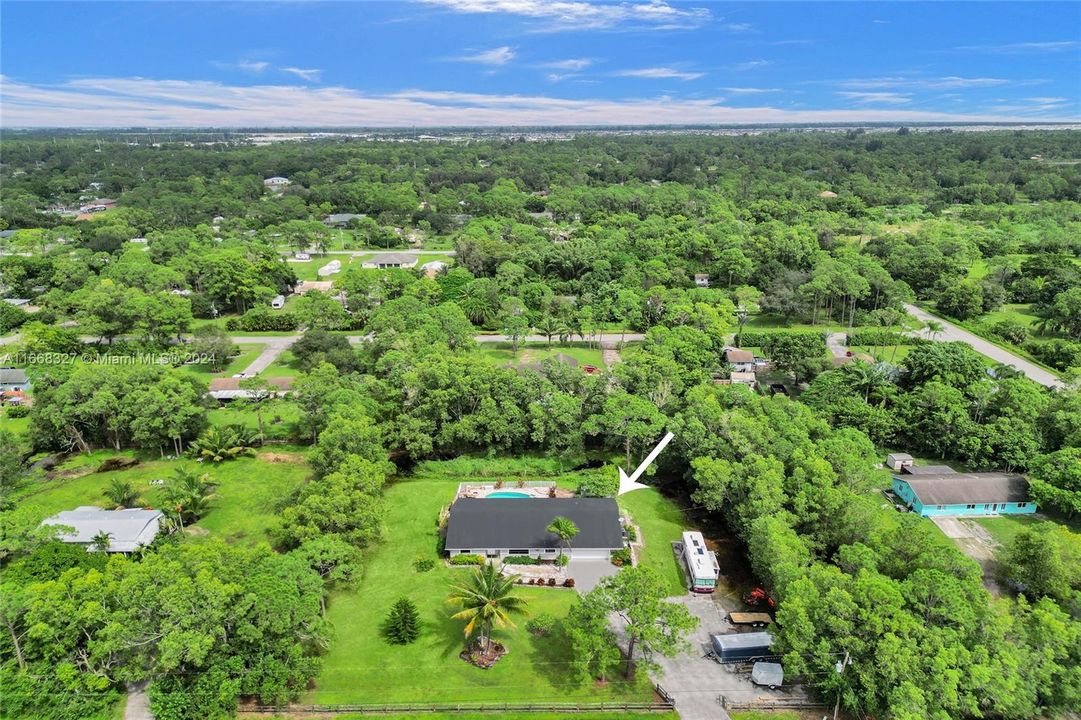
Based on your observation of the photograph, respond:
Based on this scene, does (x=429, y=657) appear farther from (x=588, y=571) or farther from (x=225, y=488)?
(x=225, y=488)

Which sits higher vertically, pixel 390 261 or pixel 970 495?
pixel 390 261

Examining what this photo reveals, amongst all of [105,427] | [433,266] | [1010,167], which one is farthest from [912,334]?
[1010,167]

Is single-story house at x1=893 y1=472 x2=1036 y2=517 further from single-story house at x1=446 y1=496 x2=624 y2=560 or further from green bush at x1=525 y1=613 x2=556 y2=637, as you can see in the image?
green bush at x1=525 y1=613 x2=556 y2=637

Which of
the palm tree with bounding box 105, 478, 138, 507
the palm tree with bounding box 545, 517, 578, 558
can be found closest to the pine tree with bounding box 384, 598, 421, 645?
the palm tree with bounding box 545, 517, 578, 558

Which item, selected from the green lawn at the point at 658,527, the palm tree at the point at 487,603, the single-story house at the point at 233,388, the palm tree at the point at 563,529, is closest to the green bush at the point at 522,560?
the palm tree at the point at 563,529

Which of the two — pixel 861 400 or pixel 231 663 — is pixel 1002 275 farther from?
pixel 231 663

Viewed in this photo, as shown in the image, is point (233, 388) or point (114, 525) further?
point (233, 388)

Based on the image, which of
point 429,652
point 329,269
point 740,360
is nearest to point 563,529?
point 429,652
